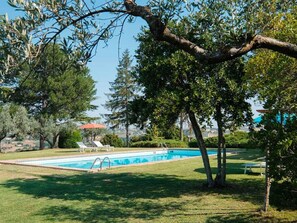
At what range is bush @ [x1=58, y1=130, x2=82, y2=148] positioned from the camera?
34.8 metres

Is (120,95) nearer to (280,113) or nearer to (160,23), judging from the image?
(280,113)

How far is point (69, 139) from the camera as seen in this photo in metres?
34.8

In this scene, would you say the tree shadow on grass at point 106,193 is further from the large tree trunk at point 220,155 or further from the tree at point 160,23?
the tree at point 160,23

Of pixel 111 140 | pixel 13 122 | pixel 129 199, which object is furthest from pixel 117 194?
pixel 111 140

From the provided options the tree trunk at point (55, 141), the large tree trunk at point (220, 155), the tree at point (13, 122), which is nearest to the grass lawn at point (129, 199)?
the large tree trunk at point (220, 155)

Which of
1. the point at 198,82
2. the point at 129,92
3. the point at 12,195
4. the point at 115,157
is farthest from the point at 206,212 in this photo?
the point at 129,92

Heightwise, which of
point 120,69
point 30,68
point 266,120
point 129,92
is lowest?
point 266,120

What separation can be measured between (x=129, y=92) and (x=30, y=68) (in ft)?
155

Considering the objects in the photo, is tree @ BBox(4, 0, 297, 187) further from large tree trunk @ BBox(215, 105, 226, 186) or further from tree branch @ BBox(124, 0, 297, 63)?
large tree trunk @ BBox(215, 105, 226, 186)

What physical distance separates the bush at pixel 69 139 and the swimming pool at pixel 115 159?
371 inches

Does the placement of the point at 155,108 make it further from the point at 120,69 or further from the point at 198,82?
the point at 120,69

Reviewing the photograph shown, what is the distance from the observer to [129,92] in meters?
50.9

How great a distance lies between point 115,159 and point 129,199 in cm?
1647

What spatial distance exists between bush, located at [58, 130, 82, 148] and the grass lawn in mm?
21339
